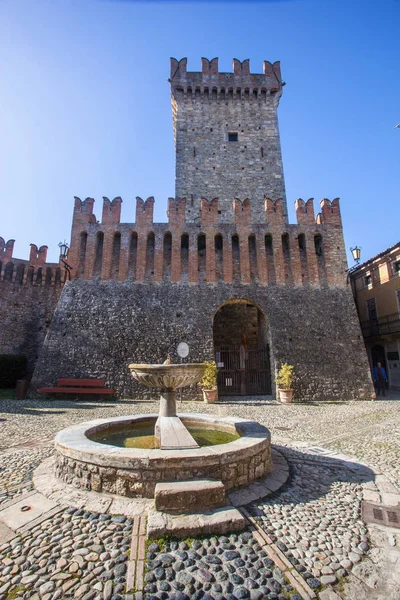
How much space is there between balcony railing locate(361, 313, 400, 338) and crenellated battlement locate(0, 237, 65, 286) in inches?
806

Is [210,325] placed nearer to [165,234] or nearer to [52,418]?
[165,234]

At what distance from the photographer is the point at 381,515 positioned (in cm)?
324

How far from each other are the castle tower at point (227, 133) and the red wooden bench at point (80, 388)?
1320 cm

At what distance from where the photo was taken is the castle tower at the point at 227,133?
803 inches

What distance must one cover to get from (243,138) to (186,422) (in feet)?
71.0

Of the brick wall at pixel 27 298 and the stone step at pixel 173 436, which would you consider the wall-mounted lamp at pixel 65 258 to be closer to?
the brick wall at pixel 27 298

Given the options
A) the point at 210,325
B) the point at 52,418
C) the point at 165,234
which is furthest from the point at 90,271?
the point at 52,418

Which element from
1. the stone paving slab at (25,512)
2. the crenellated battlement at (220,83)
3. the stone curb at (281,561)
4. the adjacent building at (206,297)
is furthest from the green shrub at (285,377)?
the crenellated battlement at (220,83)

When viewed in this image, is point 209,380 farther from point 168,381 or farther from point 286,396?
point 168,381

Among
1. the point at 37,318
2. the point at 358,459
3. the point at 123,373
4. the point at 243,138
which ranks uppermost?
the point at 243,138

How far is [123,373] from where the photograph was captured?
42.4ft

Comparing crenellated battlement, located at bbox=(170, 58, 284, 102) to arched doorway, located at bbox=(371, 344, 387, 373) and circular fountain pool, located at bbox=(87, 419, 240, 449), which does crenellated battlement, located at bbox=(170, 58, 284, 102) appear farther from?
circular fountain pool, located at bbox=(87, 419, 240, 449)

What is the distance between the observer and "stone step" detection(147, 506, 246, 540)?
2684 millimetres

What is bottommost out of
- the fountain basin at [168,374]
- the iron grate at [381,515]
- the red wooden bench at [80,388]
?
the iron grate at [381,515]
